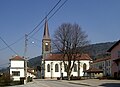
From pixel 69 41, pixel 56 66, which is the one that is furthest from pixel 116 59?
pixel 56 66

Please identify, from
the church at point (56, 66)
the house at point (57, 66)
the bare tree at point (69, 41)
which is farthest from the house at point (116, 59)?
the house at point (57, 66)

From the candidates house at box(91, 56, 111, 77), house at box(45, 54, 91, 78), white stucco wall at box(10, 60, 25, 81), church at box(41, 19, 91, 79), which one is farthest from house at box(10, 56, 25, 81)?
house at box(91, 56, 111, 77)

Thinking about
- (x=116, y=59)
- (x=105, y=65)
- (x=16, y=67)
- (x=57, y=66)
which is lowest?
(x=16, y=67)

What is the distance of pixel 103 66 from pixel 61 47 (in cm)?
3957

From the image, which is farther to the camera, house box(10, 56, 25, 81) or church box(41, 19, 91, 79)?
church box(41, 19, 91, 79)

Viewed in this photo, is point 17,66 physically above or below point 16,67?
above

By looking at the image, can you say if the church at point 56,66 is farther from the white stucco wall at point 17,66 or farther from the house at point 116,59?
the house at point 116,59

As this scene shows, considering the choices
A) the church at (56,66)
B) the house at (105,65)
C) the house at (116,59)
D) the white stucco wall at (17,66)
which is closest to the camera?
the house at (116,59)

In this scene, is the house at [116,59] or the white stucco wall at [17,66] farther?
the white stucco wall at [17,66]

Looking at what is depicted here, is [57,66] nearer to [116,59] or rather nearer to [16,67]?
[16,67]

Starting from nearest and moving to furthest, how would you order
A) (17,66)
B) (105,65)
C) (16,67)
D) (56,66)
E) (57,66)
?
1. (16,67)
2. (17,66)
3. (105,65)
4. (56,66)
5. (57,66)

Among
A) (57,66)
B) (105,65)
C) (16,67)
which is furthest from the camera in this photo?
(57,66)

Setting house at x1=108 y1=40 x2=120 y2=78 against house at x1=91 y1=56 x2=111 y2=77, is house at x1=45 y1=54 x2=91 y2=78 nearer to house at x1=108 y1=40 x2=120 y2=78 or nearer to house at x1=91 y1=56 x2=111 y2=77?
house at x1=91 y1=56 x2=111 y2=77

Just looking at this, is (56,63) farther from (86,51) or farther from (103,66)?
(86,51)
